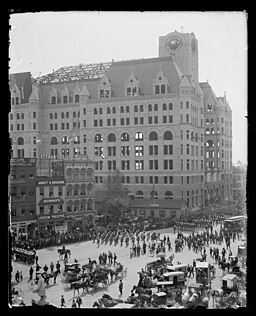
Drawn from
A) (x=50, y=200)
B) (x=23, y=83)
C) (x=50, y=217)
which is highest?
(x=23, y=83)

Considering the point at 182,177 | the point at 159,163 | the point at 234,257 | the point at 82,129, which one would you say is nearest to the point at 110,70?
the point at 82,129

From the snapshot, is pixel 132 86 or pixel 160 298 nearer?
pixel 160 298

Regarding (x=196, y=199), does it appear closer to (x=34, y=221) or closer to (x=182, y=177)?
(x=182, y=177)

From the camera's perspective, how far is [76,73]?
11.6 metres

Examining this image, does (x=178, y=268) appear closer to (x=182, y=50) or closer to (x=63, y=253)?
(x=63, y=253)

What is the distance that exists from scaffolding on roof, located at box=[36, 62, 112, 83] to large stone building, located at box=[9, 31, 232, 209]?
28 millimetres

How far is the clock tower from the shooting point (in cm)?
1041

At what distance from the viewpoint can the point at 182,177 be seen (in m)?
12.3

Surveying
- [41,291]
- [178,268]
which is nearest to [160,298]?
[178,268]

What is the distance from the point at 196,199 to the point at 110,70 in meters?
4.88

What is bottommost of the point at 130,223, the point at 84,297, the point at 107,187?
the point at 84,297

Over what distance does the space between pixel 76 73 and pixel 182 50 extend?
3093mm

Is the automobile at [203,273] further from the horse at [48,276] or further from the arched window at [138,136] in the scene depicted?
the arched window at [138,136]

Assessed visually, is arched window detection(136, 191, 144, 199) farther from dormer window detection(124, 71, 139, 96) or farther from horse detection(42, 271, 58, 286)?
horse detection(42, 271, 58, 286)
